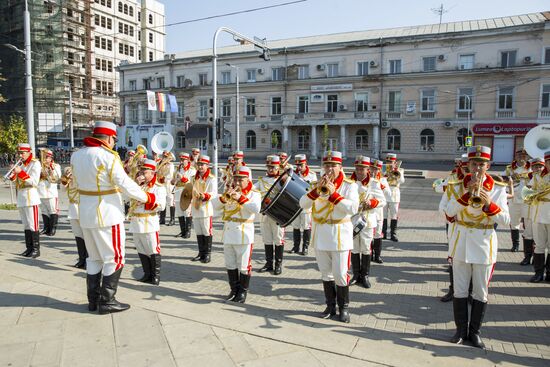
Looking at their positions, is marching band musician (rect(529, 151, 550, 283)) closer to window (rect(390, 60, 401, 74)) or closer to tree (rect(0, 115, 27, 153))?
tree (rect(0, 115, 27, 153))

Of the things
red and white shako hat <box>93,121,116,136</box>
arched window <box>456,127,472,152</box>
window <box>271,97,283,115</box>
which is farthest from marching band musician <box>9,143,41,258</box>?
window <box>271,97,283,115</box>

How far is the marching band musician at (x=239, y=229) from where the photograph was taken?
5797mm

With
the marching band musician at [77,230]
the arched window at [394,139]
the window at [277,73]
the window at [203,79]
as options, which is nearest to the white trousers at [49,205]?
the marching band musician at [77,230]

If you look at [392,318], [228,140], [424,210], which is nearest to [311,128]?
[228,140]

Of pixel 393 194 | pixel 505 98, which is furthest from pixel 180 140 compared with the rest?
pixel 393 194

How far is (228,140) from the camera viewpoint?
5194 cm

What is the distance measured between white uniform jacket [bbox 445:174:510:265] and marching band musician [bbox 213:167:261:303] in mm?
2739

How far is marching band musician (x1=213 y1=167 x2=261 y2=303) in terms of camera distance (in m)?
5.80

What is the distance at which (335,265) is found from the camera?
5.19 m

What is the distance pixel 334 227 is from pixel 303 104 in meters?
43.6

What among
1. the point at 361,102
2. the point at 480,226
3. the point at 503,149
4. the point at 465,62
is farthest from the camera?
the point at 361,102

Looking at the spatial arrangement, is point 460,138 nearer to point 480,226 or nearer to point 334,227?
point 480,226

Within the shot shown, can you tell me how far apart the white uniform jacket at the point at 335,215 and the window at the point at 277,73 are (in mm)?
44886

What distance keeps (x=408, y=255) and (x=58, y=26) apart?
2090 inches
